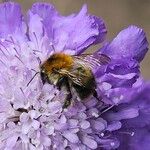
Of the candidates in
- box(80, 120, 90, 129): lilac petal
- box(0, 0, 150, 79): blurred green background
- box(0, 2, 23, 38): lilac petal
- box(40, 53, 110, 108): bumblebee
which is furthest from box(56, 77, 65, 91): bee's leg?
box(0, 0, 150, 79): blurred green background

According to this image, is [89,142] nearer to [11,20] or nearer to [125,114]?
[125,114]

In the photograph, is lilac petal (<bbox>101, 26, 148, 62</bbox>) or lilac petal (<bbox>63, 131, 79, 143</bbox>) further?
lilac petal (<bbox>101, 26, 148, 62</bbox>)

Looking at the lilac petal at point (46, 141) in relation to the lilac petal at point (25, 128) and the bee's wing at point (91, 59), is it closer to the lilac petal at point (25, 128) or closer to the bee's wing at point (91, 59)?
the lilac petal at point (25, 128)

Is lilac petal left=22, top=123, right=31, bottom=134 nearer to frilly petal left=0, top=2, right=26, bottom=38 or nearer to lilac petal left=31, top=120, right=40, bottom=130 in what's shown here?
lilac petal left=31, top=120, right=40, bottom=130

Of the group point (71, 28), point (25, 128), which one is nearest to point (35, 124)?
point (25, 128)

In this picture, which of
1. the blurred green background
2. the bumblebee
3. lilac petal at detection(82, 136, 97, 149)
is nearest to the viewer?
the bumblebee

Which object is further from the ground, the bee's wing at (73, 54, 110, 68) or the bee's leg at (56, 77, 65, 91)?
the bee's wing at (73, 54, 110, 68)

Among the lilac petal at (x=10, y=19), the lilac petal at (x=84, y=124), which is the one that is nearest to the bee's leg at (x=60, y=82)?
the lilac petal at (x=84, y=124)

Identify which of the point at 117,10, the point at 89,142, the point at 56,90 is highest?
the point at 56,90
